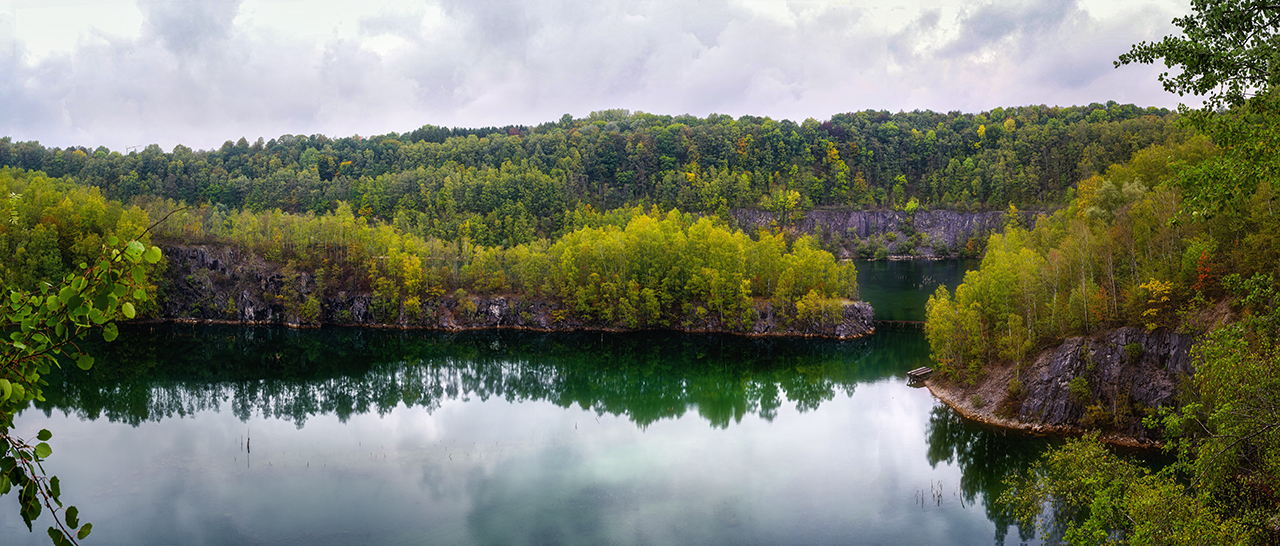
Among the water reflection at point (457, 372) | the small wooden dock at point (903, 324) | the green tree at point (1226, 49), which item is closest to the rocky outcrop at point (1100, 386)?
the water reflection at point (457, 372)

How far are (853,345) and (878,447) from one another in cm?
2448

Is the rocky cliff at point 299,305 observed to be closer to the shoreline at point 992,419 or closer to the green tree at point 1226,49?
the shoreline at point 992,419

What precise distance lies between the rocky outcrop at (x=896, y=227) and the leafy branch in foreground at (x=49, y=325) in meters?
120

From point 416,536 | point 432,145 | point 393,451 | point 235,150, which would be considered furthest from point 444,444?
point 235,150

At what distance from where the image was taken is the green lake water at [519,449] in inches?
1054

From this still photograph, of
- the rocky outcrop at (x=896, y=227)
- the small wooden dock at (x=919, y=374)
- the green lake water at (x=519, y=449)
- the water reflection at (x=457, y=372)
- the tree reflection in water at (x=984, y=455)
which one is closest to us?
the green lake water at (x=519, y=449)

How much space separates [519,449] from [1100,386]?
28.9 m

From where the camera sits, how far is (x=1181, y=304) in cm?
3216

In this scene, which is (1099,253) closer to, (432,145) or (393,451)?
(393,451)

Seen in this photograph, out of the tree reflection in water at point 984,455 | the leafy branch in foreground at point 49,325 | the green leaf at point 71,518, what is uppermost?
the leafy branch in foreground at point 49,325

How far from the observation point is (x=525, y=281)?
2798 inches

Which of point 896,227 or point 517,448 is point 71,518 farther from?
point 896,227

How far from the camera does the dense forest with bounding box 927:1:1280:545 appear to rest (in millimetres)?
7457

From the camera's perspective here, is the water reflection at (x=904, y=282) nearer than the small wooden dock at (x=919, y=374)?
No
